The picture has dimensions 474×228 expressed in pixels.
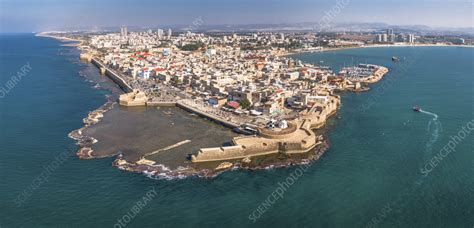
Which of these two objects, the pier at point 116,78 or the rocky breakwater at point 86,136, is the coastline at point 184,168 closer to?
the rocky breakwater at point 86,136

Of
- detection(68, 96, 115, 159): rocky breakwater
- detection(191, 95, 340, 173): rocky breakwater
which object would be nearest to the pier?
detection(68, 96, 115, 159): rocky breakwater

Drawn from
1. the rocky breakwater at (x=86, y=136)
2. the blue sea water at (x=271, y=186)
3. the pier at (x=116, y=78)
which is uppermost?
the pier at (x=116, y=78)

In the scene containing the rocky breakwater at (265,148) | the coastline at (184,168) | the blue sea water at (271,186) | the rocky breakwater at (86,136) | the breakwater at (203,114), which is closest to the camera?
the blue sea water at (271,186)

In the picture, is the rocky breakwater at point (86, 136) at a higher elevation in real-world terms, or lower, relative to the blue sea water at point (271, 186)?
higher

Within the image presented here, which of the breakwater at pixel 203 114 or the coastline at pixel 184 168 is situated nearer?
the coastline at pixel 184 168

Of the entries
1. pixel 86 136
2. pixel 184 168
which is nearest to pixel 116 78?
pixel 86 136

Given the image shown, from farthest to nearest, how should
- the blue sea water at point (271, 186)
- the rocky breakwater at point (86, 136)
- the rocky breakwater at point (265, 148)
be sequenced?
the rocky breakwater at point (86, 136), the rocky breakwater at point (265, 148), the blue sea water at point (271, 186)

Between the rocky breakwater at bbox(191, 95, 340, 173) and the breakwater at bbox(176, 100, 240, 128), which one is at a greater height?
the breakwater at bbox(176, 100, 240, 128)

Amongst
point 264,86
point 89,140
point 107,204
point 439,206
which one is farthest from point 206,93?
point 439,206

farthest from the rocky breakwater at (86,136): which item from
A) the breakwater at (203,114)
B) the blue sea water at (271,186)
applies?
the breakwater at (203,114)

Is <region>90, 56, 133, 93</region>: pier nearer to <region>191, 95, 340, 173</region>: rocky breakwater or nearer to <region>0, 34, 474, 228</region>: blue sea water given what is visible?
<region>0, 34, 474, 228</region>: blue sea water

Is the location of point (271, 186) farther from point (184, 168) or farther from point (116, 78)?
point (116, 78)

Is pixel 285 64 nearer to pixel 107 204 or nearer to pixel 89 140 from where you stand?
pixel 89 140
